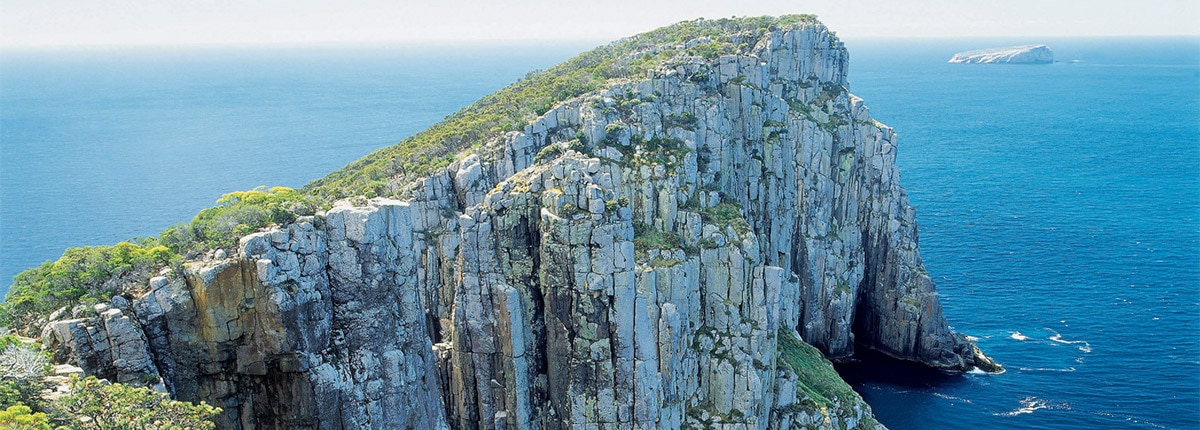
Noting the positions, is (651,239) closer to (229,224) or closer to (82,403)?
(229,224)

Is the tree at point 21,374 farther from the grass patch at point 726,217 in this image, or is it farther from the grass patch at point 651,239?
the grass patch at point 726,217

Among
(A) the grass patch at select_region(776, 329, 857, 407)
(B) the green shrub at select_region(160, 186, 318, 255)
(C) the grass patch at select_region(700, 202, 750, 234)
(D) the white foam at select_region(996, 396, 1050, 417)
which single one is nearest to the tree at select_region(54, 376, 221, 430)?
(B) the green shrub at select_region(160, 186, 318, 255)

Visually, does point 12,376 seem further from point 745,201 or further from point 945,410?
point 945,410

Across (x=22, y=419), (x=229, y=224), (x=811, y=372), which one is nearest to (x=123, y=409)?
(x=22, y=419)

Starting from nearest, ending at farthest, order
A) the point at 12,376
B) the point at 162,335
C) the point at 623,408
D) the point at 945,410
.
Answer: the point at 12,376 → the point at 162,335 → the point at 623,408 → the point at 945,410

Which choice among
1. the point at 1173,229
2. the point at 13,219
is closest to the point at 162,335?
the point at 13,219

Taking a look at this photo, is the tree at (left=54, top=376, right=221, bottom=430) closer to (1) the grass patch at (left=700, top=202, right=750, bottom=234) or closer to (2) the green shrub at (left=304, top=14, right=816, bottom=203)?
(2) the green shrub at (left=304, top=14, right=816, bottom=203)
